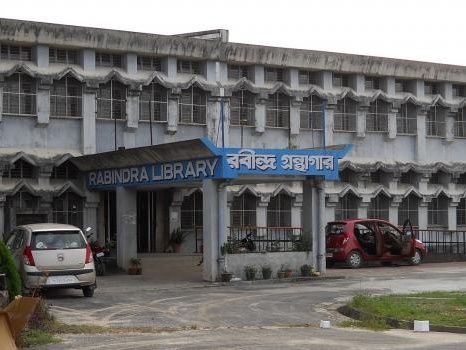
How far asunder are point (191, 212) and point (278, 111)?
537 centimetres

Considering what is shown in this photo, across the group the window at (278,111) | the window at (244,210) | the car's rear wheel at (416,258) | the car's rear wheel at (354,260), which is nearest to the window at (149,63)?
the window at (278,111)

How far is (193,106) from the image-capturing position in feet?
109

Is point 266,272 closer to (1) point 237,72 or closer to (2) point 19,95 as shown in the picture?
(2) point 19,95

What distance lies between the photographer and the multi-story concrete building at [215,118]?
29.6 meters

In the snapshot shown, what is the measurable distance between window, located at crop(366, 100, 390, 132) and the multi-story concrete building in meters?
0.05

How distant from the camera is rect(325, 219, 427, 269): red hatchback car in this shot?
96.5 ft

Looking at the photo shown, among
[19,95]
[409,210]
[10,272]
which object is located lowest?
[10,272]

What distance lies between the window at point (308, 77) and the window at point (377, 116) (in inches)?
113

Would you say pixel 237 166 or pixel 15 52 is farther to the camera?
pixel 15 52

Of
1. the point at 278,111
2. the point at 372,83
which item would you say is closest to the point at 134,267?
the point at 278,111

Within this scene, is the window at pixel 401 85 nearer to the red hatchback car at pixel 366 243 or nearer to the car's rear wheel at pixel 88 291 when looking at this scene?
the red hatchback car at pixel 366 243

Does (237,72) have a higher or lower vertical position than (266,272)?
higher

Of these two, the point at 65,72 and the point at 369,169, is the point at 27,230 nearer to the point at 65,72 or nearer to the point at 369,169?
the point at 65,72

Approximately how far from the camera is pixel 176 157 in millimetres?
24359
